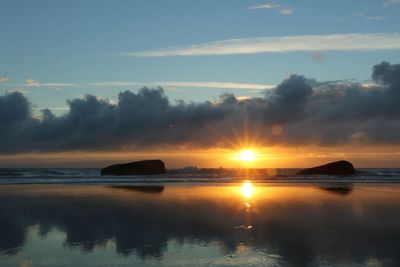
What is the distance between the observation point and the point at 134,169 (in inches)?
3039

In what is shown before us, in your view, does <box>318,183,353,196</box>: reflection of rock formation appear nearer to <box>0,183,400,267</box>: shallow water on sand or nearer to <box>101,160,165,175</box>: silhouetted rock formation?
<box>0,183,400,267</box>: shallow water on sand

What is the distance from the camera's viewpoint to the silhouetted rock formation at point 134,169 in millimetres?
76625

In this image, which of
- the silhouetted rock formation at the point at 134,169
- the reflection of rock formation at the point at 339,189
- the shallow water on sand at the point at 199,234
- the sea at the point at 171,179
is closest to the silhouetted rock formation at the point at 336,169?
the sea at the point at 171,179

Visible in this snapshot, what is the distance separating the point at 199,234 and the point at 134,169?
64.3m

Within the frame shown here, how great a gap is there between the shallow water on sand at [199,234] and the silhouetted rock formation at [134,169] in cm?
5391

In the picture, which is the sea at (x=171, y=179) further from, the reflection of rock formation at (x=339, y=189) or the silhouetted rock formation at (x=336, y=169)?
the reflection of rock formation at (x=339, y=189)

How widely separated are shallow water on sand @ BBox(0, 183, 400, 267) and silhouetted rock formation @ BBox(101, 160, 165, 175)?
53907 millimetres

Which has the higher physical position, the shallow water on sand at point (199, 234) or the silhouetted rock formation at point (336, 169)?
the silhouetted rock formation at point (336, 169)

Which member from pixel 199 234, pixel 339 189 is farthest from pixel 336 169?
pixel 199 234

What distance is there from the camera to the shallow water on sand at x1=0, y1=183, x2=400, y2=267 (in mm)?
10602

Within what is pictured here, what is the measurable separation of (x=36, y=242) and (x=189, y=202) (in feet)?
40.5

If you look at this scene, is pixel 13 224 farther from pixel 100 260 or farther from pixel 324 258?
pixel 324 258

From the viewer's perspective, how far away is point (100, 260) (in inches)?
410

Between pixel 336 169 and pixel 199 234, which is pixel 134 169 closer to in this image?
pixel 336 169
